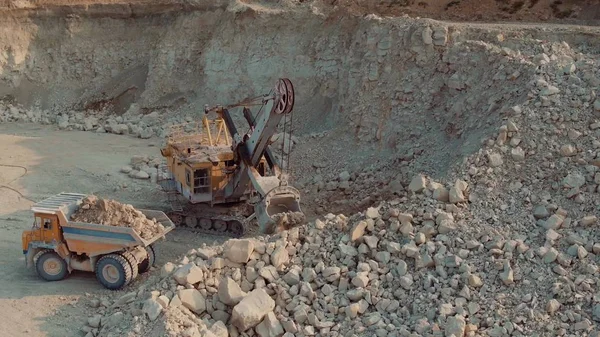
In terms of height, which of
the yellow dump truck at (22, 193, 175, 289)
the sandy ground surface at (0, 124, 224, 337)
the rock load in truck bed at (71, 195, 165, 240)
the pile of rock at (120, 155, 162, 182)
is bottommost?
the sandy ground surface at (0, 124, 224, 337)

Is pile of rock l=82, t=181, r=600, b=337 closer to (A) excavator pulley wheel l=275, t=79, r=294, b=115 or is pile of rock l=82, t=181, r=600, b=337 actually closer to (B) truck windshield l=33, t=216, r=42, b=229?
(B) truck windshield l=33, t=216, r=42, b=229

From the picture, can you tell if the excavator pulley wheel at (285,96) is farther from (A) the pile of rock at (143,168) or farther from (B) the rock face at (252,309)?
(A) the pile of rock at (143,168)

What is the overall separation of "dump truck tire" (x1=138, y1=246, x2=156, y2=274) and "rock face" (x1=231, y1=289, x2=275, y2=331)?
3.46 metres

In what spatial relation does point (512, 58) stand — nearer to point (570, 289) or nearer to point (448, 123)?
point (448, 123)

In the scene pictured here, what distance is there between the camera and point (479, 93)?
16.6 m

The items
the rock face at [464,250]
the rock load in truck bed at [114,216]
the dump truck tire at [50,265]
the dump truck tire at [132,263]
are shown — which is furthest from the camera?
the dump truck tire at [50,265]

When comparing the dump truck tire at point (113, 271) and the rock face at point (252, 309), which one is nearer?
the rock face at point (252, 309)

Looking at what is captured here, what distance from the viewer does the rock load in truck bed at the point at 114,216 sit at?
1339 centimetres

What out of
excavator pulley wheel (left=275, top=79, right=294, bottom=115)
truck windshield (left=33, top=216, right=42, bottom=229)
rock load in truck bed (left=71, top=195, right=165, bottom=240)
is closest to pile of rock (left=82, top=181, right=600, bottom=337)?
rock load in truck bed (left=71, top=195, right=165, bottom=240)

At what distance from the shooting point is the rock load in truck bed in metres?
13.4

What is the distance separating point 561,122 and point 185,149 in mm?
7955

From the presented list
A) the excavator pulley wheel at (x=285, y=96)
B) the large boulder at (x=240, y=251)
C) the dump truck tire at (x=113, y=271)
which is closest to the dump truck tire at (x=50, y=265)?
the dump truck tire at (x=113, y=271)

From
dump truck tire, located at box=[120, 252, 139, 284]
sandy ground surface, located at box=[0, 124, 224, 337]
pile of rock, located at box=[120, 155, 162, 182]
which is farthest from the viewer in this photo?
pile of rock, located at box=[120, 155, 162, 182]

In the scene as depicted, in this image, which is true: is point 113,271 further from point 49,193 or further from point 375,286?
point 49,193
